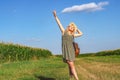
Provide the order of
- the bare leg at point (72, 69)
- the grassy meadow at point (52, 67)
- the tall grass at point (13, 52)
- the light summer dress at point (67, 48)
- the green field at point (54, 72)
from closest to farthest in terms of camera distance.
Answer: the light summer dress at point (67, 48), the bare leg at point (72, 69), the green field at point (54, 72), the grassy meadow at point (52, 67), the tall grass at point (13, 52)

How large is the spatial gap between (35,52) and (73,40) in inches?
1543

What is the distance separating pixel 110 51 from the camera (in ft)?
199

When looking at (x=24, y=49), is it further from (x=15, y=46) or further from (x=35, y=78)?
(x=35, y=78)

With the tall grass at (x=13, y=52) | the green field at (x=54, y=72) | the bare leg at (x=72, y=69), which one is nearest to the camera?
the bare leg at (x=72, y=69)

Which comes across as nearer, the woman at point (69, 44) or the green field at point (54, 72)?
the woman at point (69, 44)

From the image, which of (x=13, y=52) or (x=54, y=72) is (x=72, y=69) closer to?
(x=54, y=72)

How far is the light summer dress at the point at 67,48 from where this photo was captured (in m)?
12.1

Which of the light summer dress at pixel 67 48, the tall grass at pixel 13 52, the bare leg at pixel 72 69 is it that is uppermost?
the tall grass at pixel 13 52

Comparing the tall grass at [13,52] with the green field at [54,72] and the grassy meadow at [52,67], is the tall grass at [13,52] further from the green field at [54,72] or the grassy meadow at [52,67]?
the green field at [54,72]

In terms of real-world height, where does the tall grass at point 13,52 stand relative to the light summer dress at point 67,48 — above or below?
above

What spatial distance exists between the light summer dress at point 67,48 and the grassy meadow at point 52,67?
1.48 metres

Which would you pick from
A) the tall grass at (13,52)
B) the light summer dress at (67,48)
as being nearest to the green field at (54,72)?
the light summer dress at (67,48)

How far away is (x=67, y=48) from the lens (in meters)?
12.1

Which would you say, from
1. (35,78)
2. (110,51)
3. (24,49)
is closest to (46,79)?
(35,78)
